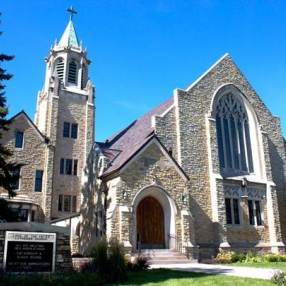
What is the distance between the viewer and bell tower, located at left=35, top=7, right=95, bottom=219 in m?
30.3

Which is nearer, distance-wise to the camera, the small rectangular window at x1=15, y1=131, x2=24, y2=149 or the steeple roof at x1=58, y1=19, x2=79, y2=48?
the small rectangular window at x1=15, y1=131, x2=24, y2=149

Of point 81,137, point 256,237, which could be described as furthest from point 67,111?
point 256,237

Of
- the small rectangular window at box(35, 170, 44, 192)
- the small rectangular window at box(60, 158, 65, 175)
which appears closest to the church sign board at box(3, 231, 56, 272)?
the small rectangular window at box(35, 170, 44, 192)

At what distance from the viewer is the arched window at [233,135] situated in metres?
27.6

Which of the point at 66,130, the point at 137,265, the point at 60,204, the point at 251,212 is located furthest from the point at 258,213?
the point at 66,130

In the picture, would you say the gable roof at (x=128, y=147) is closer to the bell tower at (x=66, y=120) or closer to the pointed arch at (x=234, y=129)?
the pointed arch at (x=234, y=129)

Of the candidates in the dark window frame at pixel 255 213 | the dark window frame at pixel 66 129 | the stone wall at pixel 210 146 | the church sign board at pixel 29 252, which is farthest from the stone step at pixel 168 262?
the dark window frame at pixel 66 129

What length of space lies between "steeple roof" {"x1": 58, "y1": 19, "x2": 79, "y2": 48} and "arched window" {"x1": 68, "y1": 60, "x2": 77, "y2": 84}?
6.78ft

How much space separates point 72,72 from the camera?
118 ft

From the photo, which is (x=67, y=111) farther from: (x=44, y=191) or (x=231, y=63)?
(x=231, y=63)

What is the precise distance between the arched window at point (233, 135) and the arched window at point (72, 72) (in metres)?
15.3

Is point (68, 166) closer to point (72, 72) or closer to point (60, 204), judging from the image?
point (60, 204)

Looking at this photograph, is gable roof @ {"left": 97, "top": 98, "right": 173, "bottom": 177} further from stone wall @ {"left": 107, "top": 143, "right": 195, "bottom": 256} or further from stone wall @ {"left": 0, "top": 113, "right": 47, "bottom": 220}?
stone wall @ {"left": 0, "top": 113, "right": 47, "bottom": 220}

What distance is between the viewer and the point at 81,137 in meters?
33.1
